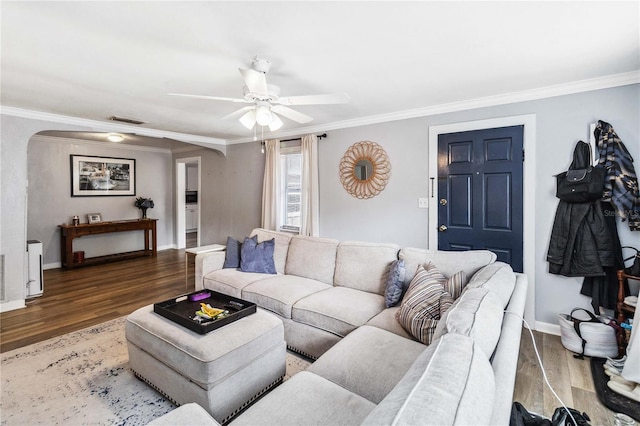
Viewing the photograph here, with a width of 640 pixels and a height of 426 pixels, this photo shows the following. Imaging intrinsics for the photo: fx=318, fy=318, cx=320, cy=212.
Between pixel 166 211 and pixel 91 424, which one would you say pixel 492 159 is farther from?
pixel 166 211

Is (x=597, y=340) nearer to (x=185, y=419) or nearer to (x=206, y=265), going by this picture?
(x=185, y=419)

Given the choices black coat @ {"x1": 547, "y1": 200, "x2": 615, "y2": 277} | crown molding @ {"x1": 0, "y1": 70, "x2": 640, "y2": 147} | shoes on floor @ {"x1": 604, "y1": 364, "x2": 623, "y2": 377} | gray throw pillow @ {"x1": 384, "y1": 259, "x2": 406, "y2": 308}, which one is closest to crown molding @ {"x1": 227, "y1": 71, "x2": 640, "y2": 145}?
crown molding @ {"x1": 0, "y1": 70, "x2": 640, "y2": 147}

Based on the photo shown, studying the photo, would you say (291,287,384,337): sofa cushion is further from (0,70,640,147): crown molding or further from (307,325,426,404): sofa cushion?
(0,70,640,147): crown molding

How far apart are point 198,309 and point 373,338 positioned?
4.20 feet

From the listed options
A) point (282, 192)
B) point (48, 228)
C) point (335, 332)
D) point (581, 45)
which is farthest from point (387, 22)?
point (48, 228)

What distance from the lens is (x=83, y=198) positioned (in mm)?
6035

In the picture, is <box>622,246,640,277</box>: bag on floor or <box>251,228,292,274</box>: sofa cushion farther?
<box>251,228,292,274</box>: sofa cushion

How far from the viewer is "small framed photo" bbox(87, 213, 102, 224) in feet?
19.8

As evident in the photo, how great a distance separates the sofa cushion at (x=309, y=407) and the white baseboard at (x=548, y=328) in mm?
2594

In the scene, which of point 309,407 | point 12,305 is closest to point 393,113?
point 309,407

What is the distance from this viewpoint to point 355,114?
3975mm

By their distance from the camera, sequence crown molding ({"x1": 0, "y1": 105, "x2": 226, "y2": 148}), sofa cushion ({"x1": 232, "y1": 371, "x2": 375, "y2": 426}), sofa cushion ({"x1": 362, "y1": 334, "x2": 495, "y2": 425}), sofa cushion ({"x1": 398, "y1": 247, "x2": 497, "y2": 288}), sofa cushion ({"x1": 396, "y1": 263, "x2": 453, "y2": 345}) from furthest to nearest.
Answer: crown molding ({"x1": 0, "y1": 105, "x2": 226, "y2": 148}), sofa cushion ({"x1": 398, "y1": 247, "x2": 497, "y2": 288}), sofa cushion ({"x1": 396, "y1": 263, "x2": 453, "y2": 345}), sofa cushion ({"x1": 232, "y1": 371, "x2": 375, "y2": 426}), sofa cushion ({"x1": 362, "y1": 334, "x2": 495, "y2": 425})

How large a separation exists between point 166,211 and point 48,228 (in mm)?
2173

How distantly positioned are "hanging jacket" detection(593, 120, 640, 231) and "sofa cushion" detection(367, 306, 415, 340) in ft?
6.70
